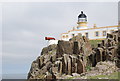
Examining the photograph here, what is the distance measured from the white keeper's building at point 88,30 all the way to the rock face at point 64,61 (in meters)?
8.46

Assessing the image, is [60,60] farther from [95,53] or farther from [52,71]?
[95,53]

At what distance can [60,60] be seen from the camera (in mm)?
49438

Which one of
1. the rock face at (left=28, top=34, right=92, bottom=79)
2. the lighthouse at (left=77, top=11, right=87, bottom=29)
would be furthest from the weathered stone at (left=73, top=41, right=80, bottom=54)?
the lighthouse at (left=77, top=11, right=87, bottom=29)

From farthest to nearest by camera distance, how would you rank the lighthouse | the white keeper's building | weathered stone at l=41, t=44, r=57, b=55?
1. the lighthouse
2. weathered stone at l=41, t=44, r=57, b=55
3. the white keeper's building

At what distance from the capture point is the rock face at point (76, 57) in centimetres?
4594

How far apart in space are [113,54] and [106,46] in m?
2.96

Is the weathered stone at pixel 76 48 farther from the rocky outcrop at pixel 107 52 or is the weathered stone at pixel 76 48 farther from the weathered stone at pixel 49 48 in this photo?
the weathered stone at pixel 49 48

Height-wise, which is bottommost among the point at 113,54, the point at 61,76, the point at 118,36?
the point at 61,76

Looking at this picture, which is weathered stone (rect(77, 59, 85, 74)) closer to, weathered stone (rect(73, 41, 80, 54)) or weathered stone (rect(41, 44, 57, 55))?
weathered stone (rect(73, 41, 80, 54))

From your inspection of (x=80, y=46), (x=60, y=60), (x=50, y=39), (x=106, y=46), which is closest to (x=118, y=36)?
(x=106, y=46)

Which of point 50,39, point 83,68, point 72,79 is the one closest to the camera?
point 72,79

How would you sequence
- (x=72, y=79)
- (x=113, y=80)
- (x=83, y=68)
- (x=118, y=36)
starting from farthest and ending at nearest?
(x=118, y=36)
(x=83, y=68)
(x=72, y=79)
(x=113, y=80)

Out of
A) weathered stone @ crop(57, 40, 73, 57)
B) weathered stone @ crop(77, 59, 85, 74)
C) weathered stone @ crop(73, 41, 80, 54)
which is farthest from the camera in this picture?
weathered stone @ crop(57, 40, 73, 57)

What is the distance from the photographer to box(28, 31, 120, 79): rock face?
45938 millimetres
